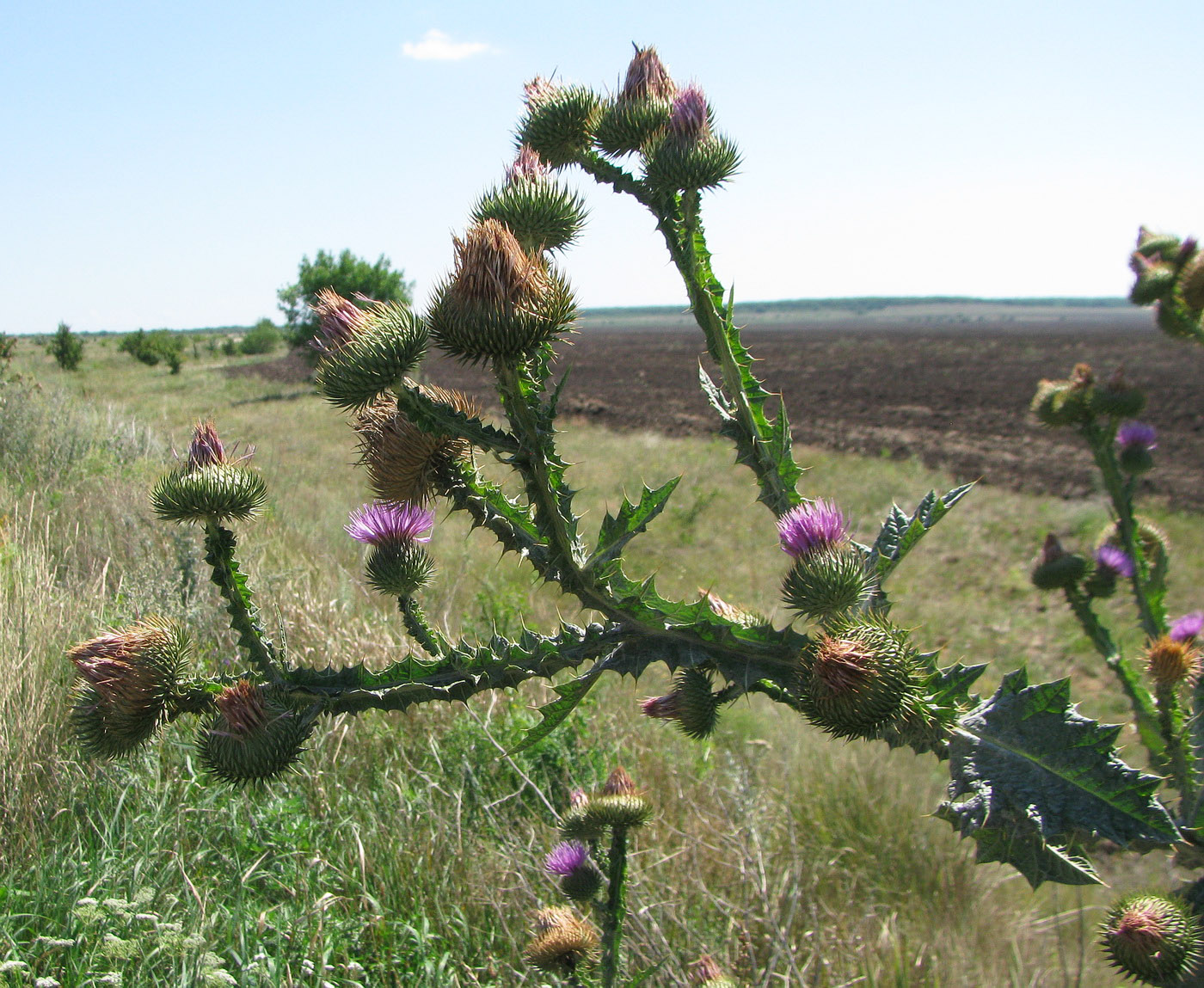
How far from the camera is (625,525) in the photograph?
69.9 inches

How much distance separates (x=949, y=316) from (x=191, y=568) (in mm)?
188460

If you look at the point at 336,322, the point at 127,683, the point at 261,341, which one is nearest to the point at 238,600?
the point at 127,683

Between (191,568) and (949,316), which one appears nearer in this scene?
(191,568)

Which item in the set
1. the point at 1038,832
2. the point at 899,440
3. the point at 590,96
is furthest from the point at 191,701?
the point at 899,440

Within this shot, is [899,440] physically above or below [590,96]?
below

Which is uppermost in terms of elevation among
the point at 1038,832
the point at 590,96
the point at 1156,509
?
the point at 590,96

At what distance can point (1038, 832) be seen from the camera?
1.46 m

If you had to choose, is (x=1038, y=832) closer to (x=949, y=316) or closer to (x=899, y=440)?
(x=899, y=440)

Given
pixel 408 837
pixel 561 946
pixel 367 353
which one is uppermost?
pixel 367 353

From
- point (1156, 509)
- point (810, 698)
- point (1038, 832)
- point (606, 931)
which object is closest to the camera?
point (1038, 832)

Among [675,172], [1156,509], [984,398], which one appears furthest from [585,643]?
[984,398]

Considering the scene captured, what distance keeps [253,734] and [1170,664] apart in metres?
2.43

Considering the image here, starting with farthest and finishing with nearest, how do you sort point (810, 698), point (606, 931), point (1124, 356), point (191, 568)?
point (1124, 356) → point (191, 568) → point (606, 931) → point (810, 698)

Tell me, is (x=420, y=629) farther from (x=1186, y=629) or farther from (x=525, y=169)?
(x=1186, y=629)
